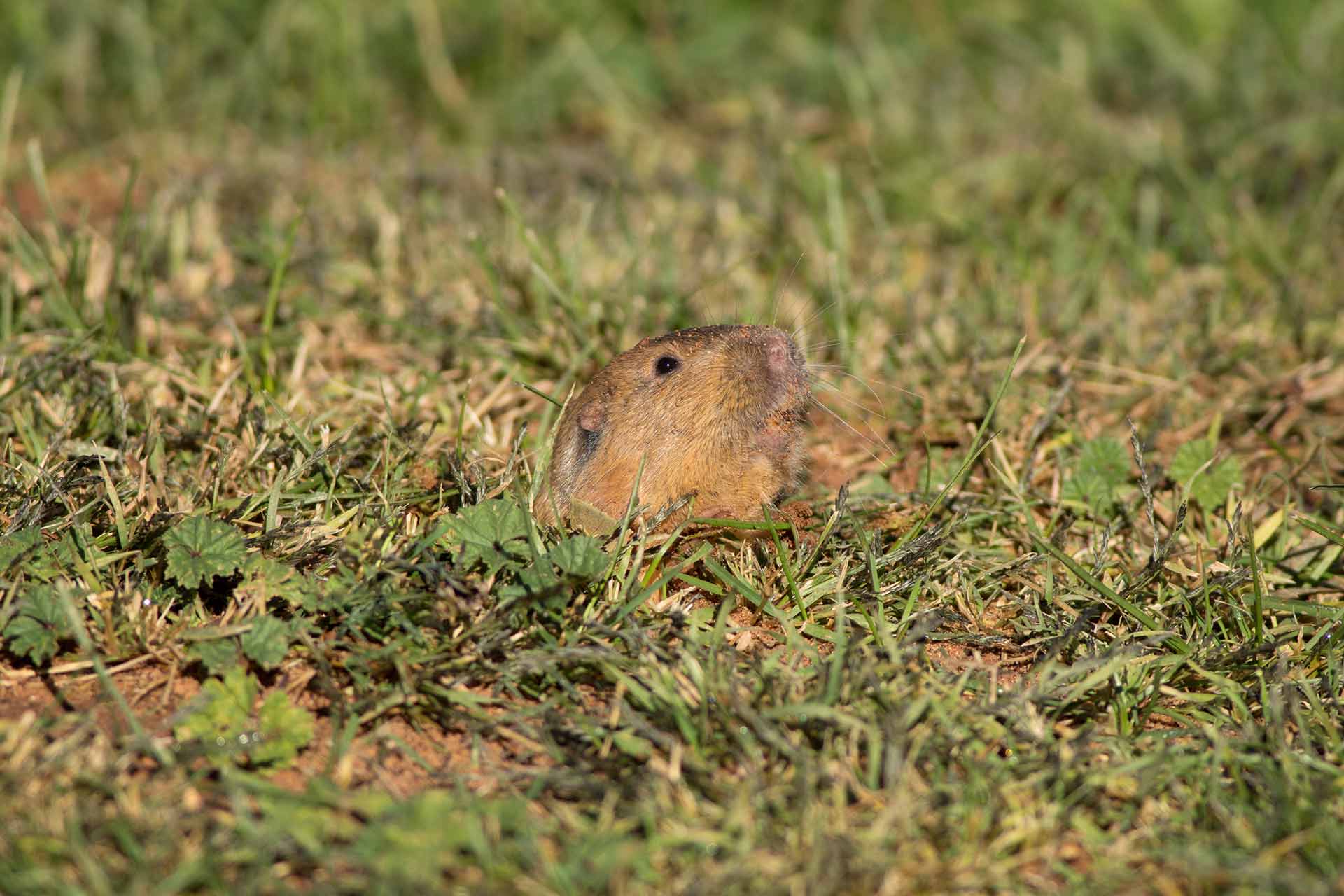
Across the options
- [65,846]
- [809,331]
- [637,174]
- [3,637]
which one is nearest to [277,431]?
[3,637]

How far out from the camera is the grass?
2.36 metres

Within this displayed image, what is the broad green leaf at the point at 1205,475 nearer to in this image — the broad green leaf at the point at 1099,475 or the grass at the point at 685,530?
the grass at the point at 685,530

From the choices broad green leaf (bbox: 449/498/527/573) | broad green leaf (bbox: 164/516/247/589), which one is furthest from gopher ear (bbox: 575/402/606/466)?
broad green leaf (bbox: 164/516/247/589)

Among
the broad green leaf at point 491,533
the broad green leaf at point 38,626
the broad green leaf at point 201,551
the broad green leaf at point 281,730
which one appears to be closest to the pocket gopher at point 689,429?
the broad green leaf at point 491,533

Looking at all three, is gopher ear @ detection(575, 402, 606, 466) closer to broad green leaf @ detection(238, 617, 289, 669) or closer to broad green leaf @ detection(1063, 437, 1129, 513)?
broad green leaf @ detection(238, 617, 289, 669)

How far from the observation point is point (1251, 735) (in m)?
2.68

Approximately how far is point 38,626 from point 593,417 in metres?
1.32

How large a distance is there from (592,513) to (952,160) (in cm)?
336

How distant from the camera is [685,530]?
3256 mm

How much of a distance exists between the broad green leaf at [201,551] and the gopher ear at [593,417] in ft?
2.86

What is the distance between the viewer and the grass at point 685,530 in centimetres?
236

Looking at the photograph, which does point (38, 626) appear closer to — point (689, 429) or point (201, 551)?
point (201, 551)

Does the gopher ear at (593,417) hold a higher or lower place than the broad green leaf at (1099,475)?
higher

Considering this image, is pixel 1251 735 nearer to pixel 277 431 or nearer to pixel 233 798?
pixel 233 798
